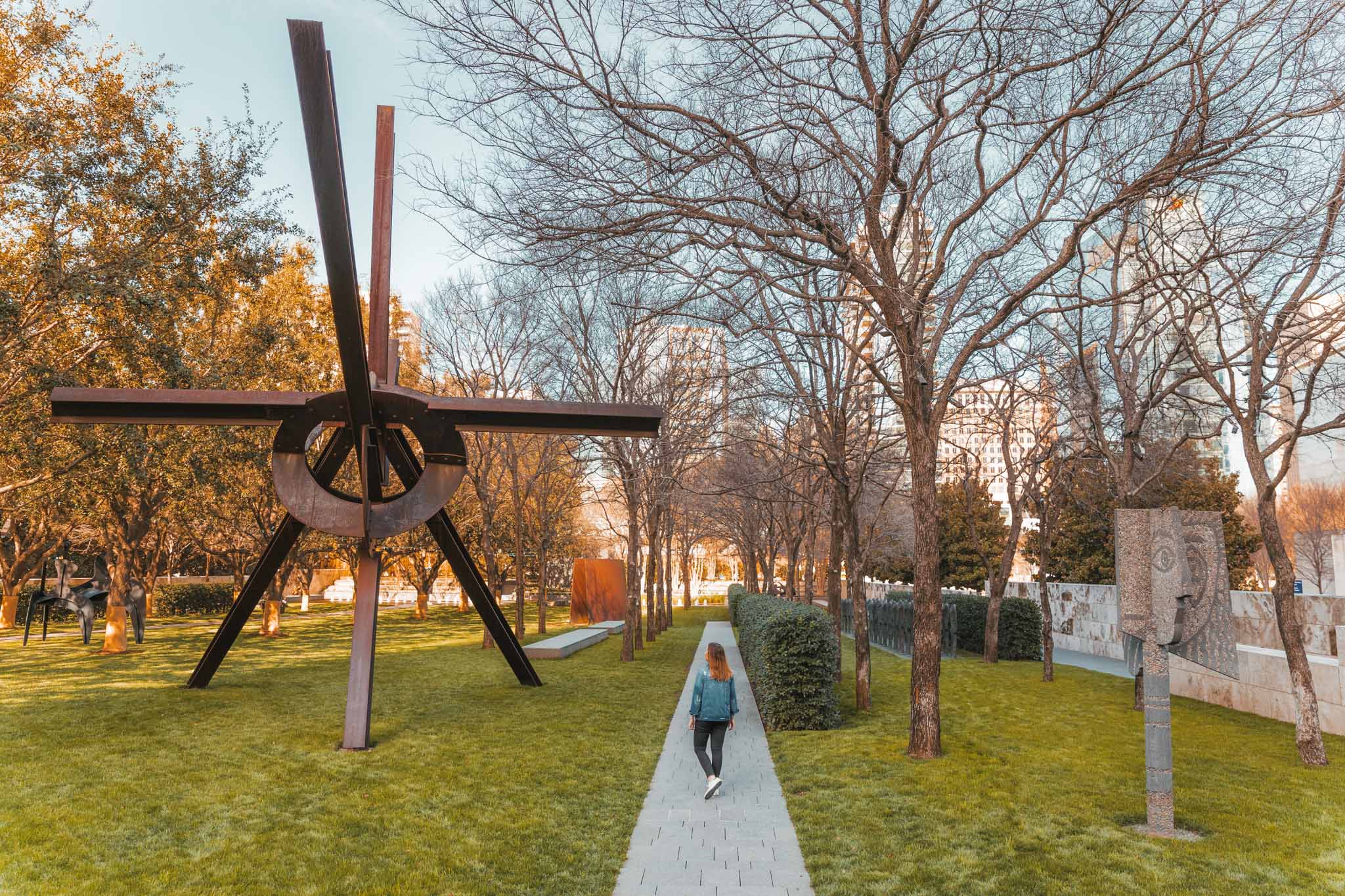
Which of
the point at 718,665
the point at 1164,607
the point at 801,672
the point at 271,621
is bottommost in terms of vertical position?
the point at 271,621

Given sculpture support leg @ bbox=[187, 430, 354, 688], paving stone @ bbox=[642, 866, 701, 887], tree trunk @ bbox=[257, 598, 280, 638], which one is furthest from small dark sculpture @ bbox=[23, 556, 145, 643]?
paving stone @ bbox=[642, 866, 701, 887]

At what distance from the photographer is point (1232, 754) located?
9.39 metres

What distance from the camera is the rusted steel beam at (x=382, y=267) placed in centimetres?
1082

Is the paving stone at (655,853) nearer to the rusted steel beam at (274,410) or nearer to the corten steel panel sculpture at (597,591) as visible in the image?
the rusted steel beam at (274,410)

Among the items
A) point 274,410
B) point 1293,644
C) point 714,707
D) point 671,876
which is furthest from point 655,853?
point 1293,644

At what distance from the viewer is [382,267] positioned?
10938 millimetres

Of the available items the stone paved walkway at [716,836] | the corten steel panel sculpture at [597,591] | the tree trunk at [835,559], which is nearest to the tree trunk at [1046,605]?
the tree trunk at [835,559]

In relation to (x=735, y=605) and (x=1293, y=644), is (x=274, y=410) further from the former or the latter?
(x=735, y=605)

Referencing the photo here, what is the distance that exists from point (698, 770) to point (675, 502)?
68.1 feet

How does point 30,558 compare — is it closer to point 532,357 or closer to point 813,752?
point 532,357

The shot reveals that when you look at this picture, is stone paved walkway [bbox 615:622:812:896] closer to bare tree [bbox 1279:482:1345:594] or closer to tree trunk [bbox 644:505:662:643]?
tree trunk [bbox 644:505:662:643]

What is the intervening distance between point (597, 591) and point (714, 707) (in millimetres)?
27592

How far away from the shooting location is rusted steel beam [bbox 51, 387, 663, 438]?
10188 mm

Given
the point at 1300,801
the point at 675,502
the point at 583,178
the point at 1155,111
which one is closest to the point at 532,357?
the point at 675,502
